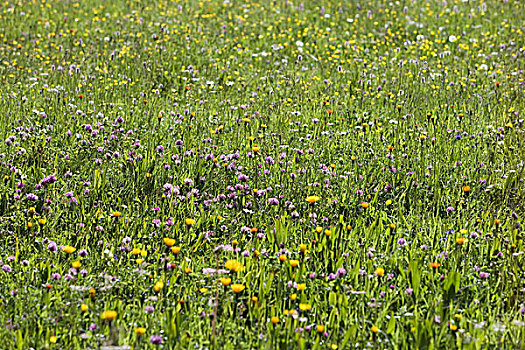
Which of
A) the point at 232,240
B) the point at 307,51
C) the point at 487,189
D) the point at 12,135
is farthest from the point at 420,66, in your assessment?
the point at 12,135

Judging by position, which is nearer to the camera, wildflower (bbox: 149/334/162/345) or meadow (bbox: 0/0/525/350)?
wildflower (bbox: 149/334/162/345)

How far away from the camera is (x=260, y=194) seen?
13.0 feet

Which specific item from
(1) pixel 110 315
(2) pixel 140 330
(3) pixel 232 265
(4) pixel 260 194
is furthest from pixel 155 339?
(4) pixel 260 194

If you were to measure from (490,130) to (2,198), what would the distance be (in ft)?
13.7

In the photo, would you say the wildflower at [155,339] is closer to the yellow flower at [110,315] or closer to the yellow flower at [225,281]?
the yellow flower at [110,315]

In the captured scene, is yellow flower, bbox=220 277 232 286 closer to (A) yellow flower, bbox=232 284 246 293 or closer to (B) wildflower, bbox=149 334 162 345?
(A) yellow flower, bbox=232 284 246 293

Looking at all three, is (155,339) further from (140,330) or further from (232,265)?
(232,265)

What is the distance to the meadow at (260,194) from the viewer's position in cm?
284

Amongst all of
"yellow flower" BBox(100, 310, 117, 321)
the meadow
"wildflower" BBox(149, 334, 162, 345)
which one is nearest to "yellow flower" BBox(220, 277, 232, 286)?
the meadow

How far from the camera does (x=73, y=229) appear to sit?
3.63 metres

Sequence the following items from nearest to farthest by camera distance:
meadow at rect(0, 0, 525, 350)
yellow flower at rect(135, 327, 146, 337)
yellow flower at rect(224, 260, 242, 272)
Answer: yellow flower at rect(135, 327, 146, 337) → meadow at rect(0, 0, 525, 350) → yellow flower at rect(224, 260, 242, 272)

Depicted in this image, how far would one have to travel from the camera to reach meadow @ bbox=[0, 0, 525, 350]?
2.84m

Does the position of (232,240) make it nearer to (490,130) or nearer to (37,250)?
(37,250)

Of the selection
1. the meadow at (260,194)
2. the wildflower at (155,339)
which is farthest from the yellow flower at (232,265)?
the wildflower at (155,339)
